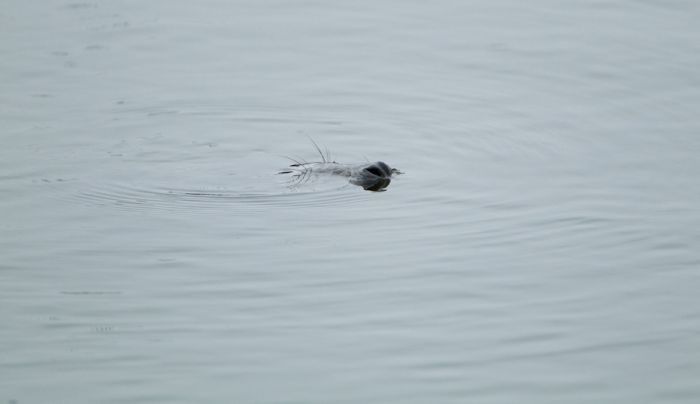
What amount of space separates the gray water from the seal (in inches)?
3.2

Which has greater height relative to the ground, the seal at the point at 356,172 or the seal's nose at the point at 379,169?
the seal's nose at the point at 379,169

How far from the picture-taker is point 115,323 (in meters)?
6.55

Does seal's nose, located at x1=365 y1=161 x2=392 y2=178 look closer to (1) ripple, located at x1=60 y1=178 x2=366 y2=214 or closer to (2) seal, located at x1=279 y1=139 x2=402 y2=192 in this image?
(2) seal, located at x1=279 y1=139 x2=402 y2=192

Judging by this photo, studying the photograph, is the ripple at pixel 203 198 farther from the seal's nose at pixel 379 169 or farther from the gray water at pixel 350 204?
the seal's nose at pixel 379 169

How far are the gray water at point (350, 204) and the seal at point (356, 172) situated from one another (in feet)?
0.27

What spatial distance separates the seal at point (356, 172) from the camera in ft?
29.1

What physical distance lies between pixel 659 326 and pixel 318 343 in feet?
5.87

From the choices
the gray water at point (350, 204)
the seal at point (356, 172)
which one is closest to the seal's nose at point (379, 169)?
the seal at point (356, 172)

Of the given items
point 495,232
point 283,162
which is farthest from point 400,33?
point 495,232

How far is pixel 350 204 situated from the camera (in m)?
8.53

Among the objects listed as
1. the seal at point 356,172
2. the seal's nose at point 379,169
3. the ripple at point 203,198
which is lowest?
the ripple at point 203,198

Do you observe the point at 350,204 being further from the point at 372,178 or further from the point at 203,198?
the point at 203,198

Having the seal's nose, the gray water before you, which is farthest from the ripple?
the seal's nose

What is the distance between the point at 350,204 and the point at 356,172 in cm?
47
